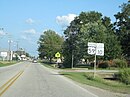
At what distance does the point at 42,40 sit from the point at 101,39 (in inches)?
3577

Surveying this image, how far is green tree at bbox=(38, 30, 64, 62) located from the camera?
149 m

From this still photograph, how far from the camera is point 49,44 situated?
154m

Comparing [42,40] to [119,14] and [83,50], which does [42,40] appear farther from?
[83,50]

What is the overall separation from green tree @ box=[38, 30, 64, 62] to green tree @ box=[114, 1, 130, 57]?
46.8 meters

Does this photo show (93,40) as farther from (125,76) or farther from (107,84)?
(107,84)

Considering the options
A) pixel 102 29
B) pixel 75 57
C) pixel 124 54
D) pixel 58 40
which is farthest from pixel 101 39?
pixel 58 40

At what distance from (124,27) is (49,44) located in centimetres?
6014

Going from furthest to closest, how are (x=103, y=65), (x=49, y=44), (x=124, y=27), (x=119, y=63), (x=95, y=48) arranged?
(x=49, y=44), (x=124, y=27), (x=103, y=65), (x=119, y=63), (x=95, y=48)

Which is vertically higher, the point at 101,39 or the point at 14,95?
the point at 101,39

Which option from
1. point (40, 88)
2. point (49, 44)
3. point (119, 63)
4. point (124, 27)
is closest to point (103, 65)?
point (119, 63)

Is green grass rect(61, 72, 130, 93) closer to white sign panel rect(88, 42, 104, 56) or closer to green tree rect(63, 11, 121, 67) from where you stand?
white sign panel rect(88, 42, 104, 56)

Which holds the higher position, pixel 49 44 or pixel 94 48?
pixel 49 44

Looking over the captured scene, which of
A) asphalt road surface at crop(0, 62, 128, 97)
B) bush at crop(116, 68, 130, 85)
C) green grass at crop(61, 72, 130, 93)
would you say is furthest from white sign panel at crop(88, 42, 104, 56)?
asphalt road surface at crop(0, 62, 128, 97)

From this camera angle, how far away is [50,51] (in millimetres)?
149125
